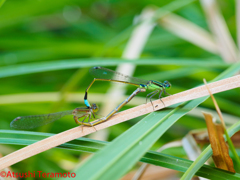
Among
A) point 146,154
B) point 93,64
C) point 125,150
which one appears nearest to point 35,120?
point 93,64

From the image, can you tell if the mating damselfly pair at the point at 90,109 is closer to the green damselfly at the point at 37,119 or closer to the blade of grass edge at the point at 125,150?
the green damselfly at the point at 37,119

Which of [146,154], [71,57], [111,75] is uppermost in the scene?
[71,57]

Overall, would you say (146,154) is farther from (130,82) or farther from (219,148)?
(130,82)

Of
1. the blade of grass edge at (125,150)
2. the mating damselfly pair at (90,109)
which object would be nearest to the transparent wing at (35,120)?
the mating damselfly pair at (90,109)

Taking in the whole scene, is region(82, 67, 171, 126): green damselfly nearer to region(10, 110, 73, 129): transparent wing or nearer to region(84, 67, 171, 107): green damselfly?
region(84, 67, 171, 107): green damselfly

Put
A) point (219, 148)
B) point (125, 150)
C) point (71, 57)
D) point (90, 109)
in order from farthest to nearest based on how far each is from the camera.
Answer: point (71, 57)
point (90, 109)
point (219, 148)
point (125, 150)
